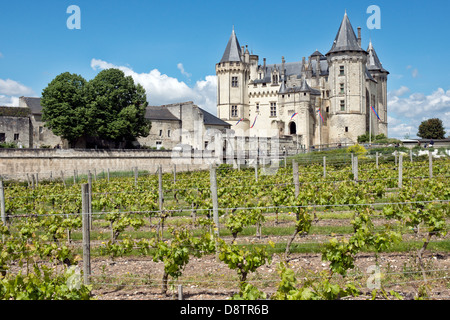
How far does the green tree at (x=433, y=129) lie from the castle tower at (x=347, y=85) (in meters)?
21.9

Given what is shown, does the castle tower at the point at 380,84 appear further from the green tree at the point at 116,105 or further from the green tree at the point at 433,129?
the green tree at the point at 116,105

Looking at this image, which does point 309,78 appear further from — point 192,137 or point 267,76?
point 192,137

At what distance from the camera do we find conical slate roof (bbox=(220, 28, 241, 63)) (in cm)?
6075

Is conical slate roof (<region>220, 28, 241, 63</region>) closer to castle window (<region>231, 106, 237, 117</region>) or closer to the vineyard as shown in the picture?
castle window (<region>231, 106, 237, 117</region>)

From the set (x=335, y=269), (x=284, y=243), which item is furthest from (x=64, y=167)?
(x=335, y=269)

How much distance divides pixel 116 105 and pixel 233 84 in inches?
926

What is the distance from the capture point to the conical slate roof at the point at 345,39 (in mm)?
54000

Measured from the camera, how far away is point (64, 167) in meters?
35.8

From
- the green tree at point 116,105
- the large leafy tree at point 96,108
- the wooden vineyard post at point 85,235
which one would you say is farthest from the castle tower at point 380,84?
the wooden vineyard post at point 85,235

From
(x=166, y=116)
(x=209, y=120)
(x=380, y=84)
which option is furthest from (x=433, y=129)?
(x=166, y=116)

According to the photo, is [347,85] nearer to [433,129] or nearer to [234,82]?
[234,82]

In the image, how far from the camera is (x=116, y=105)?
41.1m

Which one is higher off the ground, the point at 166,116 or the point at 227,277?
the point at 166,116
